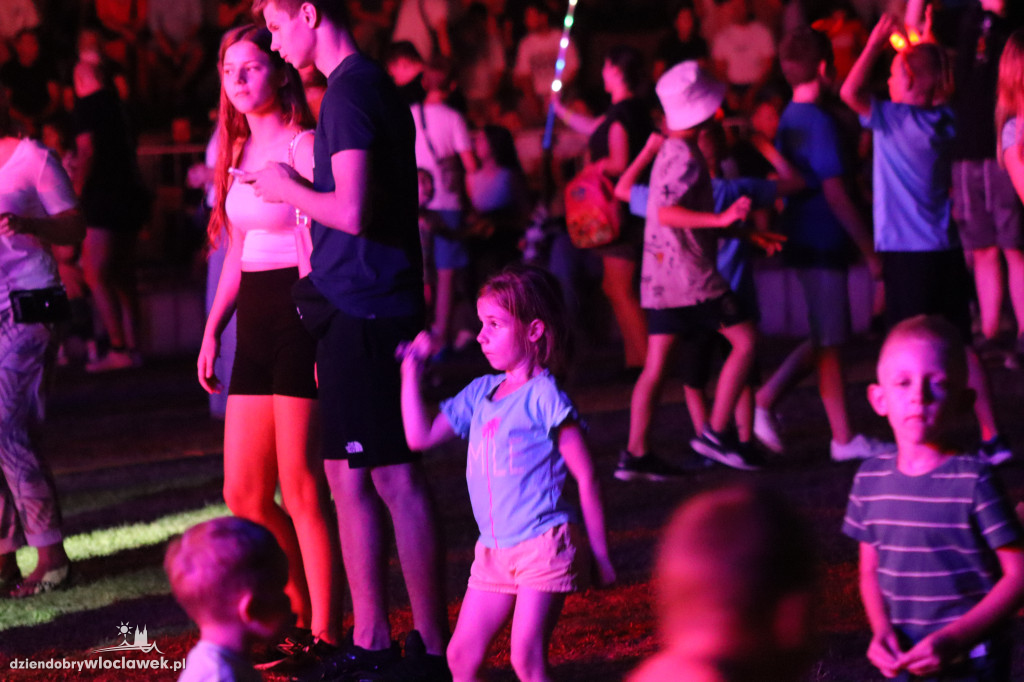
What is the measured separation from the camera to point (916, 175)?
671 centimetres

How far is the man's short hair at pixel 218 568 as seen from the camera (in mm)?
2438

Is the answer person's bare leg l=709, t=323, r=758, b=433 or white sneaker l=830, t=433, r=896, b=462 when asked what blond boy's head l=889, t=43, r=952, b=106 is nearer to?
person's bare leg l=709, t=323, r=758, b=433

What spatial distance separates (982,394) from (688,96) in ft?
6.36

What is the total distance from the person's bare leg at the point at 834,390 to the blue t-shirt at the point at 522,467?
3.85 metres

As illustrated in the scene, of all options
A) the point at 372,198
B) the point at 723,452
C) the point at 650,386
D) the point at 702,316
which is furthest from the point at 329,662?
the point at 723,452

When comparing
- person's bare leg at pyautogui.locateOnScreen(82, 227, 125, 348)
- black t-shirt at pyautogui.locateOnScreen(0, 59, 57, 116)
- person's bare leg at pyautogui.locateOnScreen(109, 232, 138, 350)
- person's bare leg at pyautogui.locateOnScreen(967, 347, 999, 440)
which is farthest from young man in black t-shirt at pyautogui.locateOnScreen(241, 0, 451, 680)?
black t-shirt at pyautogui.locateOnScreen(0, 59, 57, 116)

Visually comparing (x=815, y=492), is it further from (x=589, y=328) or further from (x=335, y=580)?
(x=589, y=328)

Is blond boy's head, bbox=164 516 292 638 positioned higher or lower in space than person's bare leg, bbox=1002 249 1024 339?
higher

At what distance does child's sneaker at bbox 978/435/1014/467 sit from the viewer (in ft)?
21.9

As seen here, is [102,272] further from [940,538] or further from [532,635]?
[940,538]

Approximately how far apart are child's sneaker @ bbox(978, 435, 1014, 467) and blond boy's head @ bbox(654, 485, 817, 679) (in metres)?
5.04

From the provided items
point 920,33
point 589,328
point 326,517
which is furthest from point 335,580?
point 589,328

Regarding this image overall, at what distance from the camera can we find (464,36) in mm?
15617

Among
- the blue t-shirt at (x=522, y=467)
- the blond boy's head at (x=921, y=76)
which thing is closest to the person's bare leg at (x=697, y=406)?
the blond boy's head at (x=921, y=76)
